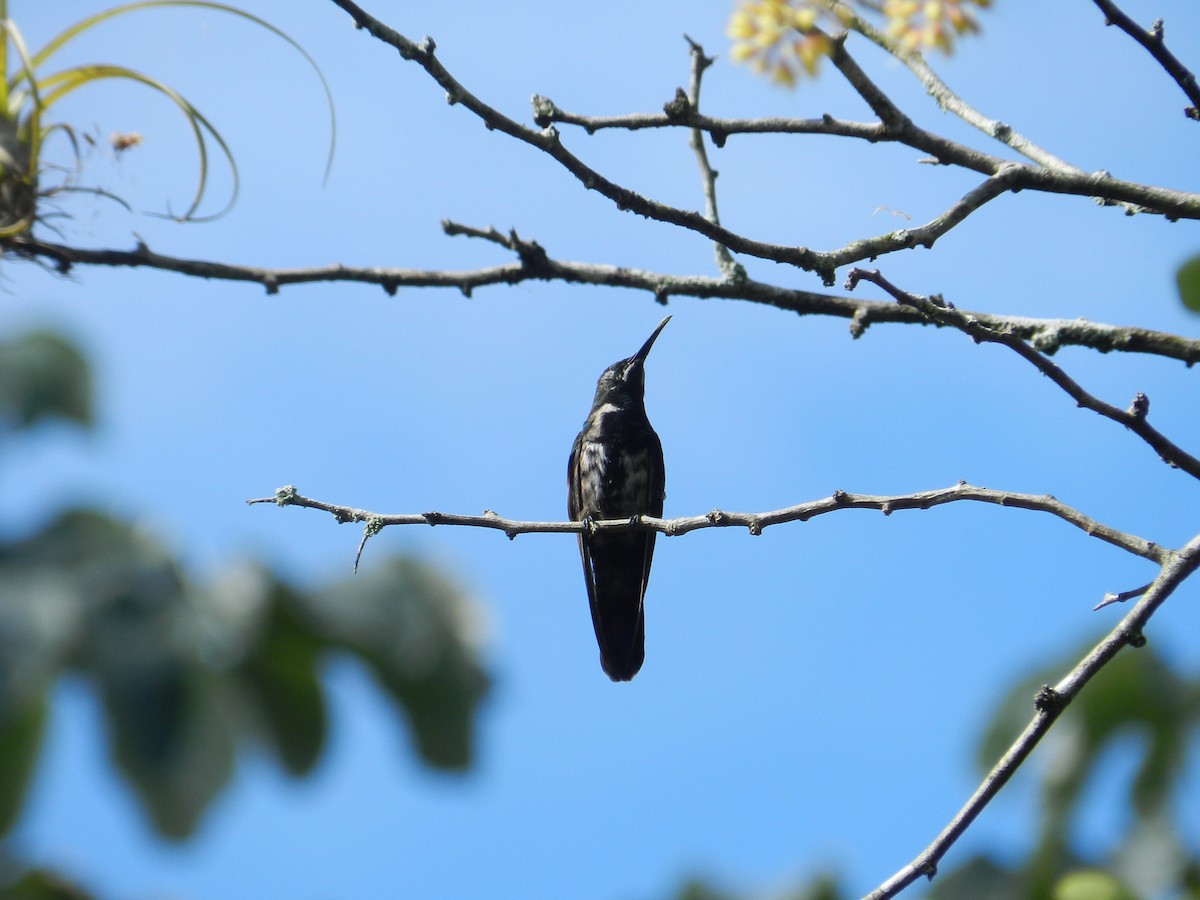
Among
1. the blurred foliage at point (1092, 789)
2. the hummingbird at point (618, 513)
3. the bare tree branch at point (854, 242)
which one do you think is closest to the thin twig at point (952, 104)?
the bare tree branch at point (854, 242)

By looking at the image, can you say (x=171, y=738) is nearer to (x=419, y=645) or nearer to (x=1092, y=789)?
(x=419, y=645)

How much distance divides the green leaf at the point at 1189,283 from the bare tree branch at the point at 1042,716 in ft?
2.19

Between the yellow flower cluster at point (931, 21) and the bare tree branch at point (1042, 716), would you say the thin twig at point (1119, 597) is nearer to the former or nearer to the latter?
the bare tree branch at point (1042, 716)

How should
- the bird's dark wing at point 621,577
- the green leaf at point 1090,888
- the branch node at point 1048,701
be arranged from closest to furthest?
the green leaf at point 1090,888 < the branch node at point 1048,701 < the bird's dark wing at point 621,577

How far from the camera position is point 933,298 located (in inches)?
125

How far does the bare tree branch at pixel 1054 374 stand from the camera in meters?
2.90

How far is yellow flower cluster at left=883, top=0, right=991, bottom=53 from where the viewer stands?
140 inches

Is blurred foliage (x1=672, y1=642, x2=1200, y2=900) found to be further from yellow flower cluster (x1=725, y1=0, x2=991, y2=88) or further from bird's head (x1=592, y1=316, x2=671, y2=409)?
bird's head (x1=592, y1=316, x2=671, y2=409)

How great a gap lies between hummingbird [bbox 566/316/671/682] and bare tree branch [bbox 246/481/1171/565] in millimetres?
3217

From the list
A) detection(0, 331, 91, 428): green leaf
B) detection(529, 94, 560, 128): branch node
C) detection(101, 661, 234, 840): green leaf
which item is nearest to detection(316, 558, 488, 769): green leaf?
detection(101, 661, 234, 840): green leaf

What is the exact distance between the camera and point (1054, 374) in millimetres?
2971

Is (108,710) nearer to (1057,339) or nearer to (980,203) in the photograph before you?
(980,203)

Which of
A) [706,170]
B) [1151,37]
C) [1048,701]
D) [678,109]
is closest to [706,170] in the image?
[706,170]

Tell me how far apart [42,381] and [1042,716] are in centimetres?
224
